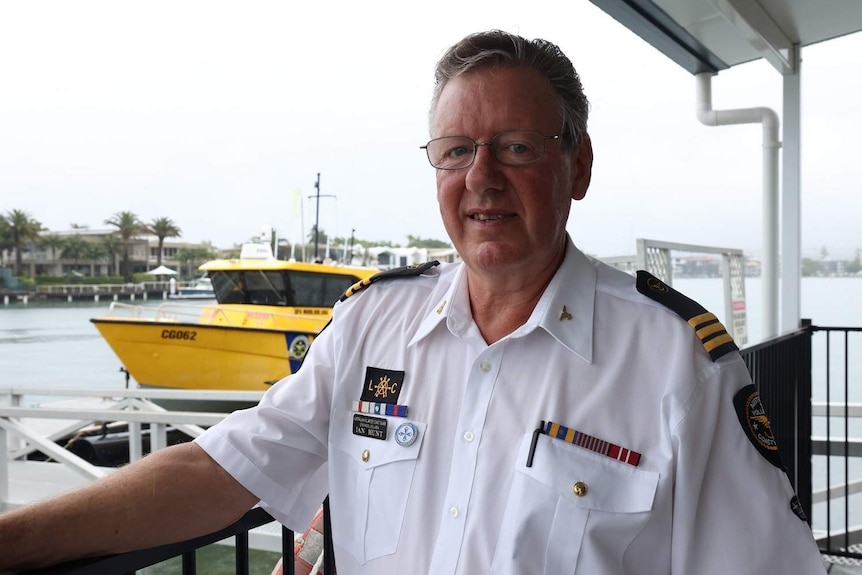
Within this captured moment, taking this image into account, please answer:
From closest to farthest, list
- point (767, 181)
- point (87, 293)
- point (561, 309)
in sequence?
point (561, 309) < point (767, 181) < point (87, 293)

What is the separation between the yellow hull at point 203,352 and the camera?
9977 mm

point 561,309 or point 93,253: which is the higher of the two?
point 93,253

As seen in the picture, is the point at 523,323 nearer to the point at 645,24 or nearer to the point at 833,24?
the point at 645,24

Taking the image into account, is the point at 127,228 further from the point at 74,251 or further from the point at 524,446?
the point at 524,446

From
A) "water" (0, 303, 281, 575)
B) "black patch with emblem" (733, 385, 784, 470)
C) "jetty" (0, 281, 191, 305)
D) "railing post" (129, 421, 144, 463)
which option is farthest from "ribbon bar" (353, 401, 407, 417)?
"water" (0, 303, 281, 575)

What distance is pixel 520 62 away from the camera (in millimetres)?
995

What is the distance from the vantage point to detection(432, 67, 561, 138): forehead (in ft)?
3.25

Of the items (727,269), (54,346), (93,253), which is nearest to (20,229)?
(93,253)

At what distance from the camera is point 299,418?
1.06m

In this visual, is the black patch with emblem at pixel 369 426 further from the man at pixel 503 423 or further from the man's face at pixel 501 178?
the man's face at pixel 501 178

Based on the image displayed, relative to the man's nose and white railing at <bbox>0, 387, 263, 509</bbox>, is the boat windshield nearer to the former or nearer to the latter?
white railing at <bbox>0, 387, 263, 509</bbox>

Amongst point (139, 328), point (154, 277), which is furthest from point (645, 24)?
point (154, 277)

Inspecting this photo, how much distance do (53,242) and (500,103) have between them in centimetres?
2190

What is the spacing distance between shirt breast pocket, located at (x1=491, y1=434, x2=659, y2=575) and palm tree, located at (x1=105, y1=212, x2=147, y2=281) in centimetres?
2052
